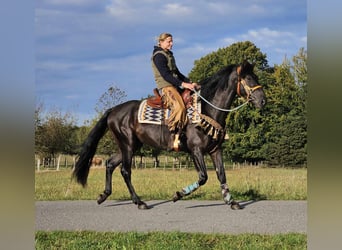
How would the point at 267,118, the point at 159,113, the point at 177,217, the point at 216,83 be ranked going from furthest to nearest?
1. the point at 267,118
2. the point at 159,113
3. the point at 216,83
4. the point at 177,217

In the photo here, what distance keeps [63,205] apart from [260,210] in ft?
13.1

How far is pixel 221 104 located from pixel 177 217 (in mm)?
2125

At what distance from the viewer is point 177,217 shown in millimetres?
6852

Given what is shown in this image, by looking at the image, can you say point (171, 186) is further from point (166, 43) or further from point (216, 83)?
point (166, 43)

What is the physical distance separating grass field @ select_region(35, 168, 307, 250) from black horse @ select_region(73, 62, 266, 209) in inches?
55.2

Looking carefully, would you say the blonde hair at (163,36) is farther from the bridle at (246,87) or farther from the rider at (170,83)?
the bridle at (246,87)

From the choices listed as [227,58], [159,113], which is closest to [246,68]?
[159,113]

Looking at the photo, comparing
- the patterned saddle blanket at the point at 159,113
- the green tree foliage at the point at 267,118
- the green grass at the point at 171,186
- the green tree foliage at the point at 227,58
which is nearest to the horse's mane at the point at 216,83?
the patterned saddle blanket at the point at 159,113

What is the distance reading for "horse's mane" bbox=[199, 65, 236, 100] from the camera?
7.29 m

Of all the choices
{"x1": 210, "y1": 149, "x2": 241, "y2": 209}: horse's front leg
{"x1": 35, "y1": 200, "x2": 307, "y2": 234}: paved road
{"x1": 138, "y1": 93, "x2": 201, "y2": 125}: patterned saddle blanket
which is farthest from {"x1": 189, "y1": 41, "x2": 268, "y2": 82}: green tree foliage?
{"x1": 35, "y1": 200, "x2": 307, "y2": 234}: paved road

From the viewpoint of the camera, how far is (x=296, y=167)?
9727mm

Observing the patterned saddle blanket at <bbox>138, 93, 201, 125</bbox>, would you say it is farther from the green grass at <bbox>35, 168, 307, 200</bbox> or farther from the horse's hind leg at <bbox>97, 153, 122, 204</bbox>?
the green grass at <bbox>35, 168, 307, 200</bbox>
